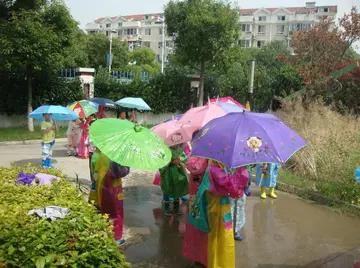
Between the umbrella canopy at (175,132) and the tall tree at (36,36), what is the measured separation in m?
9.26

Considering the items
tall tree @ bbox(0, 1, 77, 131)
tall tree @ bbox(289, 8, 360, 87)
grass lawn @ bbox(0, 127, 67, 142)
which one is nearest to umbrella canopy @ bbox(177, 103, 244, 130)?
grass lawn @ bbox(0, 127, 67, 142)

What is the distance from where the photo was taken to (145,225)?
609cm

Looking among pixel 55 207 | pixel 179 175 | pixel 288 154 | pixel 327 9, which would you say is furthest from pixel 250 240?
pixel 327 9

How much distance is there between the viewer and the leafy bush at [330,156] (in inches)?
302

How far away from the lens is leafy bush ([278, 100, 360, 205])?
768 centimetres

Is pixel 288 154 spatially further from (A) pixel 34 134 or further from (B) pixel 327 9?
(B) pixel 327 9

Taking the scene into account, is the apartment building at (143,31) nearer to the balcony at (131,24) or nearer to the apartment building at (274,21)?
the balcony at (131,24)

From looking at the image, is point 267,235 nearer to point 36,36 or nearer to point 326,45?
point 36,36

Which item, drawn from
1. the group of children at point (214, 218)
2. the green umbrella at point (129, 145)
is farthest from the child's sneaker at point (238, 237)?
the green umbrella at point (129, 145)

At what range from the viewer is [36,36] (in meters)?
13.2

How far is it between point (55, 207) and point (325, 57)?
16218 millimetres

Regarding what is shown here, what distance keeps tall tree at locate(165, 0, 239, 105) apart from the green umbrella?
39.9ft

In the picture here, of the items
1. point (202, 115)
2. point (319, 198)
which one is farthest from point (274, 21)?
point (202, 115)

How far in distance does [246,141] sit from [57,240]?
2065mm
